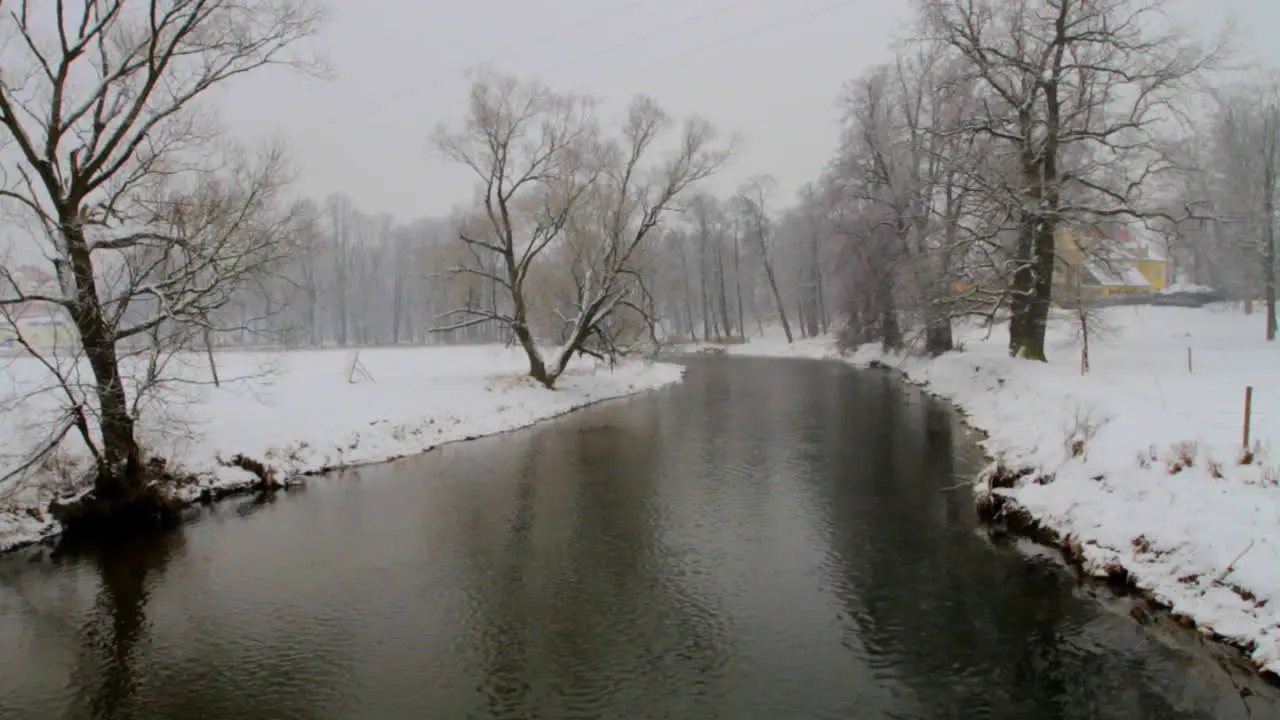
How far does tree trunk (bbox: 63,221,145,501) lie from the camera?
12.2 meters

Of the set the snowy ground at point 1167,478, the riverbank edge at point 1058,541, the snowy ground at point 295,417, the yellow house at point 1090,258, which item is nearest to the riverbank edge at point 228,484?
the snowy ground at point 295,417

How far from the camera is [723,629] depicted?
7918 mm

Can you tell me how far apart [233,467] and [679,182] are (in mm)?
19374

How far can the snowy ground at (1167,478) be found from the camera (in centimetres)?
723

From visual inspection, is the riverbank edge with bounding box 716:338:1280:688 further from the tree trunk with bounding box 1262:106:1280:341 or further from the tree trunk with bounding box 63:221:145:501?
the tree trunk with bounding box 1262:106:1280:341

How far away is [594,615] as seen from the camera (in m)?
8.37

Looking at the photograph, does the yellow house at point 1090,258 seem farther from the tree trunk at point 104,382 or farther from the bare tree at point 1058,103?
the tree trunk at point 104,382

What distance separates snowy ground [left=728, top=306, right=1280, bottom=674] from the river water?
588 mm

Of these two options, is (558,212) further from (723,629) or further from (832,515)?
(723,629)

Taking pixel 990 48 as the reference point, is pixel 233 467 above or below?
below

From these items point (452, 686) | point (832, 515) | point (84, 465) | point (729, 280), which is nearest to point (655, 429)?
point (832, 515)

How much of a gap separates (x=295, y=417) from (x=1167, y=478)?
1762 cm

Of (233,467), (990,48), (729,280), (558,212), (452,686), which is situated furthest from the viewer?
(729,280)

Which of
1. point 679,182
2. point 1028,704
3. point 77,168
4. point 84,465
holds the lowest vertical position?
point 1028,704
